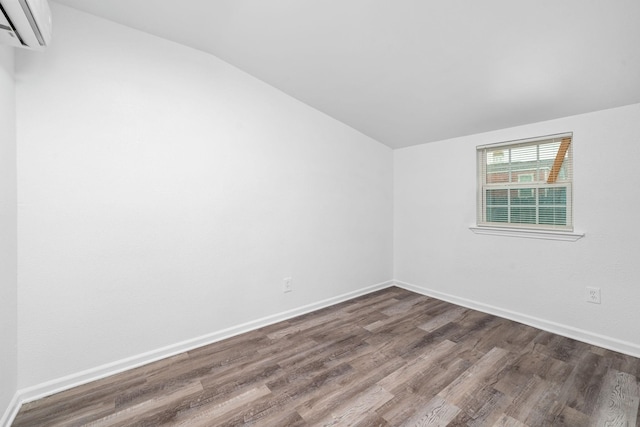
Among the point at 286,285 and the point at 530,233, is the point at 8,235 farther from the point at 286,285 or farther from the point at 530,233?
the point at 530,233

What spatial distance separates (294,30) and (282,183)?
1.31 metres

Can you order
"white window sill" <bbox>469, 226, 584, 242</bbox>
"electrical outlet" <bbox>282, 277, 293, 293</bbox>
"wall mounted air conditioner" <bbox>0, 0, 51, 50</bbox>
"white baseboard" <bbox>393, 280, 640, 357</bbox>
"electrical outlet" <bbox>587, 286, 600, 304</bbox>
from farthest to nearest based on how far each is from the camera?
"electrical outlet" <bbox>282, 277, 293, 293</bbox> → "white window sill" <bbox>469, 226, 584, 242</bbox> → "electrical outlet" <bbox>587, 286, 600, 304</bbox> → "white baseboard" <bbox>393, 280, 640, 357</bbox> → "wall mounted air conditioner" <bbox>0, 0, 51, 50</bbox>

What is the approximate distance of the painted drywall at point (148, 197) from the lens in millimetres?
1722

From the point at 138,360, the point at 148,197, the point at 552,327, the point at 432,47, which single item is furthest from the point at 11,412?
the point at 552,327

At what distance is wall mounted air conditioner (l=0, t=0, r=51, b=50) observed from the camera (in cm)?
118

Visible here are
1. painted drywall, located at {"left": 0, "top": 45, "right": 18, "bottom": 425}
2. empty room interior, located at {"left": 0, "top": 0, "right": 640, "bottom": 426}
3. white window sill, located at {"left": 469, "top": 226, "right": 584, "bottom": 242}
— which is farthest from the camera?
white window sill, located at {"left": 469, "top": 226, "right": 584, "bottom": 242}

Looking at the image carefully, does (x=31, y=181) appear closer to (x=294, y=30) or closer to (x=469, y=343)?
(x=294, y=30)

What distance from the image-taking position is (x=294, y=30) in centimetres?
→ 201

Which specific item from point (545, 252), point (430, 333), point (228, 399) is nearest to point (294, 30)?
point (228, 399)

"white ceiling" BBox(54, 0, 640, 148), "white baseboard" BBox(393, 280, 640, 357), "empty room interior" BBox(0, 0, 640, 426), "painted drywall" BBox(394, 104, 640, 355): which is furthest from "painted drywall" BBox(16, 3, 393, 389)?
"white baseboard" BBox(393, 280, 640, 357)

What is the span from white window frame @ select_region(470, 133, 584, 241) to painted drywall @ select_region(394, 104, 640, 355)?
0.19 feet

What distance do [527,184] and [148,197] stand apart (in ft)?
11.4

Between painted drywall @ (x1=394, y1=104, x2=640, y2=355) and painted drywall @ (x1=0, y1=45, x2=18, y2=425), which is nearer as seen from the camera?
painted drywall @ (x1=0, y1=45, x2=18, y2=425)

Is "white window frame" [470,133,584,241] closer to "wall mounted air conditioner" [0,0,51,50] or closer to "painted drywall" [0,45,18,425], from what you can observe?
"wall mounted air conditioner" [0,0,51,50]
